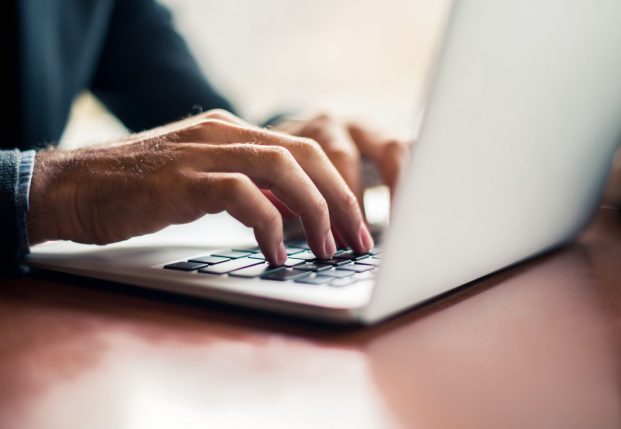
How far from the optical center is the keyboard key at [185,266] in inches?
18.3

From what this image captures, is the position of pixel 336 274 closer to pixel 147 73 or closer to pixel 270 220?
pixel 270 220

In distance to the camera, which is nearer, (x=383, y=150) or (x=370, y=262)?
(x=370, y=262)

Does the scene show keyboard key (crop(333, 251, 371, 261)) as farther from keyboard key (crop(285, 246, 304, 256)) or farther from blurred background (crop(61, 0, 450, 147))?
blurred background (crop(61, 0, 450, 147))

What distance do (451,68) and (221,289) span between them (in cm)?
21

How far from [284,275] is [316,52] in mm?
1750

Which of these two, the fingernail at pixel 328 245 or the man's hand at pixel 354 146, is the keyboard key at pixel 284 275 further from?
the man's hand at pixel 354 146

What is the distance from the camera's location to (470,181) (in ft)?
1.21

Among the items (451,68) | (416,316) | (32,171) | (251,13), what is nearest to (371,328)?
(416,316)

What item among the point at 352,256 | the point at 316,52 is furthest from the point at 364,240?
the point at 316,52

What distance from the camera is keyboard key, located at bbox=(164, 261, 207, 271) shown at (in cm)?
46

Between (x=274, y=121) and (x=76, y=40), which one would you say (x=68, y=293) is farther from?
(x=76, y=40)

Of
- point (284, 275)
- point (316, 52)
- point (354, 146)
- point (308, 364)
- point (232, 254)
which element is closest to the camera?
point (308, 364)

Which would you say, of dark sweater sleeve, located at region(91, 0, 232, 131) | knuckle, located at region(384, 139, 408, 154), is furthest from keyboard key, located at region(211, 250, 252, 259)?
dark sweater sleeve, located at region(91, 0, 232, 131)

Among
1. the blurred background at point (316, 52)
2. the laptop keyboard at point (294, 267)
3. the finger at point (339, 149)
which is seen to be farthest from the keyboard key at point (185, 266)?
the blurred background at point (316, 52)
